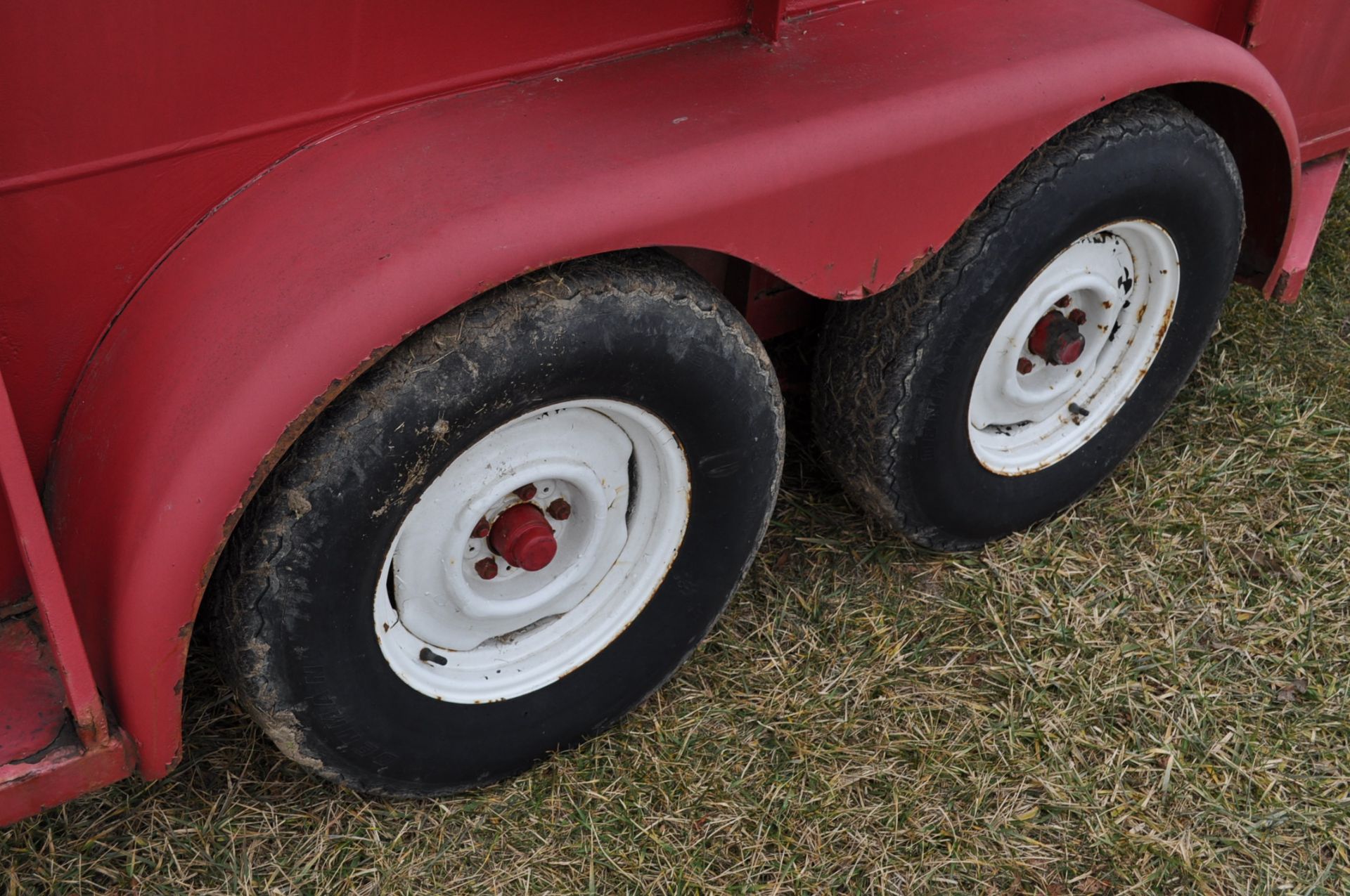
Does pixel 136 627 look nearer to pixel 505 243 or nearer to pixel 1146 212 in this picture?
pixel 505 243

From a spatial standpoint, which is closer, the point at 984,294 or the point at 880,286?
the point at 880,286

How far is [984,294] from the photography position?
80.7 inches

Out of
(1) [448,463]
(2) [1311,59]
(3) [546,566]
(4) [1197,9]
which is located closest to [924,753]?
(3) [546,566]

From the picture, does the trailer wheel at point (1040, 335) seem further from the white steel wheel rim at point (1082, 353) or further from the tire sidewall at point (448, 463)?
the tire sidewall at point (448, 463)

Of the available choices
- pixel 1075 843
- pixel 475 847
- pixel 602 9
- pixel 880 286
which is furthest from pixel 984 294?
pixel 475 847

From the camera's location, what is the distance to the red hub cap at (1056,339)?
91.4 inches

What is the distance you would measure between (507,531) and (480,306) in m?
0.40

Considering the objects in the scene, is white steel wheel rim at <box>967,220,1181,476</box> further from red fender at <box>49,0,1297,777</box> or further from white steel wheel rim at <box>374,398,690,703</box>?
white steel wheel rim at <box>374,398,690,703</box>

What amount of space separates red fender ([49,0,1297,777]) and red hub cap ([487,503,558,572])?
1.48ft

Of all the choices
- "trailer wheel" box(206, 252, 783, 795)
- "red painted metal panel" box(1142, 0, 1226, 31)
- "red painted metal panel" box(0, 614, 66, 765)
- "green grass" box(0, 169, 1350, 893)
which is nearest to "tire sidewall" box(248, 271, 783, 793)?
"trailer wheel" box(206, 252, 783, 795)

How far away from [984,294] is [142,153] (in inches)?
50.3

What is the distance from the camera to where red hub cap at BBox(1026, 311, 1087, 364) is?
2320 mm

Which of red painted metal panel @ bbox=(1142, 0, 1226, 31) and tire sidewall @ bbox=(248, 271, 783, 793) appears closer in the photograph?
tire sidewall @ bbox=(248, 271, 783, 793)

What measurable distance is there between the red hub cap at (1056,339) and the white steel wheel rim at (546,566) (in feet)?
2.67
